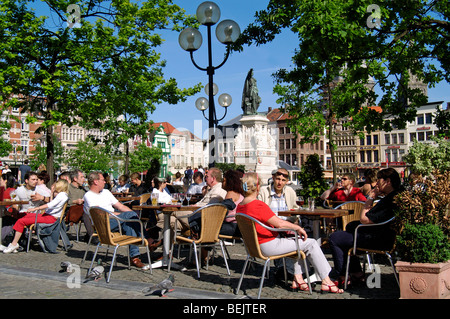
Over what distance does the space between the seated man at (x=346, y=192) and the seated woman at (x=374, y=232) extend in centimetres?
343

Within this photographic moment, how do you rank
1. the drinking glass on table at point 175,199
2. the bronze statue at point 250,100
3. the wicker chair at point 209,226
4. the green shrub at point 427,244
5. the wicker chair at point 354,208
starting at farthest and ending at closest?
the bronze statue at point 250,100 → the drinking glass on table at point 175,199 → the wicker chair at point 354,208 → the wicker chair at point 209,226 → the green shrub at point 427,244

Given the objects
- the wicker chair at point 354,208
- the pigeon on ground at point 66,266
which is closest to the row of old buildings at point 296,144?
the wicker chair at point 354,208

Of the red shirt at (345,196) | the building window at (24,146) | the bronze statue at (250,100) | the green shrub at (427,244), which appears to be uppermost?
the bronze statue at (250,100)

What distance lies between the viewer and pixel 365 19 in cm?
1027

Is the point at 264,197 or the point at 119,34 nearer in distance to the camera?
the point at 264,197

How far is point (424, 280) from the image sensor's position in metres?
5.17

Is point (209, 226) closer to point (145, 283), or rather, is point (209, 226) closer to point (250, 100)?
point (145, 283)

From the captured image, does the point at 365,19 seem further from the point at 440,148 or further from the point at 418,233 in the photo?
the point at 440,148

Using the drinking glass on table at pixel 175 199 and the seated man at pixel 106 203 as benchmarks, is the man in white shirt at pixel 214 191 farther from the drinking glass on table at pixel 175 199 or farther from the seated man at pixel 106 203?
the seated man at pixel 106 203

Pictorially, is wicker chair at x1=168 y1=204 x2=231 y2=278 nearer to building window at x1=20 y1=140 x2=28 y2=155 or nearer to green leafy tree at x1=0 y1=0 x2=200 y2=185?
green leafy tree at x1=0 y1=0 x2=200 y2=185

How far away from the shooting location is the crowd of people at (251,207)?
231 inches

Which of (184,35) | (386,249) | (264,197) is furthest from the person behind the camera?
(184,35)
